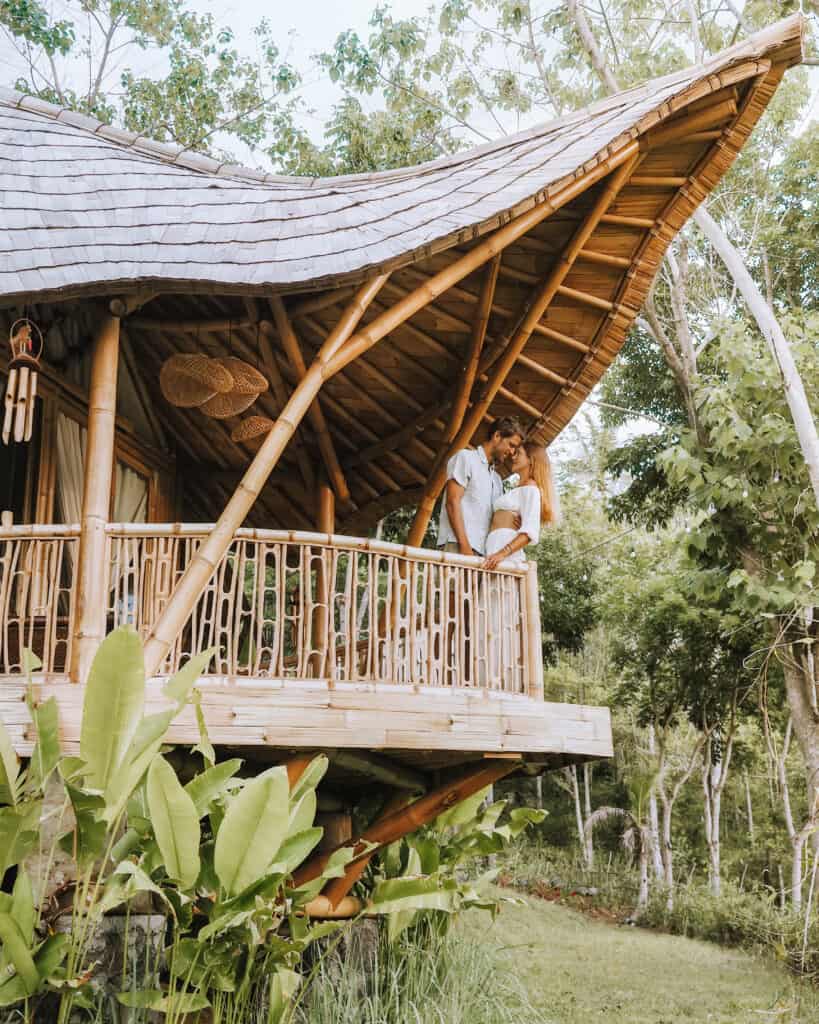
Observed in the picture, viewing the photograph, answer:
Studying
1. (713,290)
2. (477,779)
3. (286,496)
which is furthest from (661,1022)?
Result: (713,290)

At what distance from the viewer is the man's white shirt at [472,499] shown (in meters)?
6.29

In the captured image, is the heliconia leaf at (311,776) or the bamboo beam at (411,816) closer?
the heliconia leaf at (311,776)

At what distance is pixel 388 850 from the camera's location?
744 cm

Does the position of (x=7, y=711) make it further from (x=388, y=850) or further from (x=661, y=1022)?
(x=661, y=1022)

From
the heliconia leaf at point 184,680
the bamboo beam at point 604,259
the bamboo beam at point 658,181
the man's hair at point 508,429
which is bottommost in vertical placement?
the heliconia leaf at point 184,680

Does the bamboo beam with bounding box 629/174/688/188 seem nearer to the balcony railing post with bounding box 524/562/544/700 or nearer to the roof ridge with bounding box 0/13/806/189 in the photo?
the roof ridge with bounding box 0/13/806/189

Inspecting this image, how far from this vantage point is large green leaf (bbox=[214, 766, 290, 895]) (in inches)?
157

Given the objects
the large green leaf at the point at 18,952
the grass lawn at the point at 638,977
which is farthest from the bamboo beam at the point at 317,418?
the grass lawn at the point at 638,977

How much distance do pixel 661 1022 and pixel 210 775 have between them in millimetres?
6364

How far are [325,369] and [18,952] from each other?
279 centimetres

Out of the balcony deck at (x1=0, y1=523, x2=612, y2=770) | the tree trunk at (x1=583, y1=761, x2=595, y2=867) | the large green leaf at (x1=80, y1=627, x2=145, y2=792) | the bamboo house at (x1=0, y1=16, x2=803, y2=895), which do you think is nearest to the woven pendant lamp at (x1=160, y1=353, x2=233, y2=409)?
the bamboo house at (x1=0, y1=16, x2=803, y2=895)

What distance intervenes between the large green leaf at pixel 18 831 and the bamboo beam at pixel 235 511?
788 mm

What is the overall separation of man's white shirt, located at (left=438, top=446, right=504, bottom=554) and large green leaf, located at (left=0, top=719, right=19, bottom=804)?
9.47 feet

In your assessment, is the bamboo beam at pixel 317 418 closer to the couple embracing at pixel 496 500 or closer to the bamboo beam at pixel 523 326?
the bamboo beam at pixel 523 326
